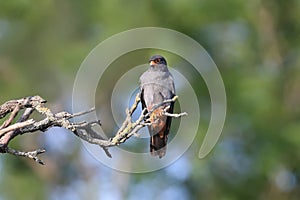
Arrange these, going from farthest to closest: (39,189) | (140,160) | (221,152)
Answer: (39,189) → (221,152) → (140,160)

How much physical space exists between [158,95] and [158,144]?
18cm

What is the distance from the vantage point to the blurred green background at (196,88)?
10.3 m

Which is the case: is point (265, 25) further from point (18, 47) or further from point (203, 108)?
point (18, 47)

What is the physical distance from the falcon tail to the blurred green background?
6.83 metres

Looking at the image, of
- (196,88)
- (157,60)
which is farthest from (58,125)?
(196,88)

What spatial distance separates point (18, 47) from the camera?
1122 cm

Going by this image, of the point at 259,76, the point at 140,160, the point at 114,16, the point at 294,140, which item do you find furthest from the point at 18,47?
the point at 294,140

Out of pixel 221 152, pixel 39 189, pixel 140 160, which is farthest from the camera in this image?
pixel 39 189

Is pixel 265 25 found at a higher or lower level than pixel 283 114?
higher

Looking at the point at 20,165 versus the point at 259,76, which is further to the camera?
the point at 20,165

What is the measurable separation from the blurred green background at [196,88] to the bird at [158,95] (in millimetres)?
6731

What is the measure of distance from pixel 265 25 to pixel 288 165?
2164mm

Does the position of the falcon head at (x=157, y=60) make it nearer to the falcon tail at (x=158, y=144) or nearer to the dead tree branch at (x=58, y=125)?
the falcon tail at (x=158, y=144)

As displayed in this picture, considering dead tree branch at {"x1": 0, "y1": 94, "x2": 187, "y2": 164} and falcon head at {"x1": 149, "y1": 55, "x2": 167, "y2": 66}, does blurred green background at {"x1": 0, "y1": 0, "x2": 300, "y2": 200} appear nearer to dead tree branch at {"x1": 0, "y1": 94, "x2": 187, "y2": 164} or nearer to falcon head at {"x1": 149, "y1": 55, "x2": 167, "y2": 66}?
falcon head at {"x1": 149, "y1": 55, "x2": 167, "y2": 66}
